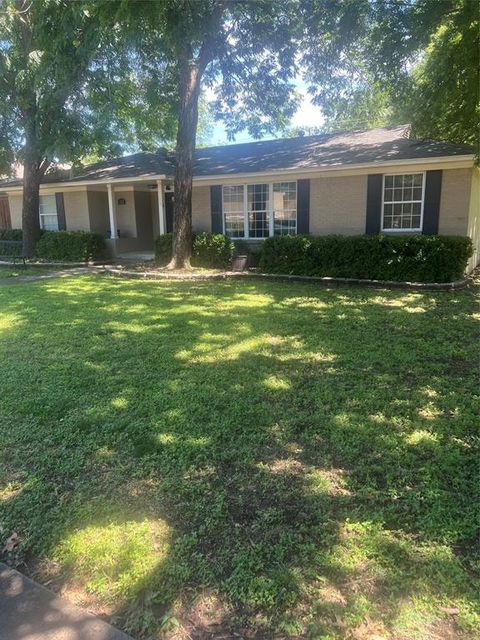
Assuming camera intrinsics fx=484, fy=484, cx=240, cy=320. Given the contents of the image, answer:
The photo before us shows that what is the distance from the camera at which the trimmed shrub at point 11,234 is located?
1955 centimetres

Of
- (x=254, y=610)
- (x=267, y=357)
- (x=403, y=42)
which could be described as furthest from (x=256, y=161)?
(x=254, y=610)

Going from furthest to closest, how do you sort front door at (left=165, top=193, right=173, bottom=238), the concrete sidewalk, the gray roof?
front door at (left=165, top=193, right=173, bottom=238), the gray roof, the concrete sidewalk

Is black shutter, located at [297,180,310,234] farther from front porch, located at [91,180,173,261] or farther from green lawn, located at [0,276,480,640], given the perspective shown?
green lawn, located at [0,276,480,640]

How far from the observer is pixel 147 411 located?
423 cm

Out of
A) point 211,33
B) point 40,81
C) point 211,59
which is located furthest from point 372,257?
point 40,81

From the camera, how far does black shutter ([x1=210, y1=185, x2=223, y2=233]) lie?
51.1ft

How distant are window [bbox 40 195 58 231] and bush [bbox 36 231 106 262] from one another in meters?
2.16

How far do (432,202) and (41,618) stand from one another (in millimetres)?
12434

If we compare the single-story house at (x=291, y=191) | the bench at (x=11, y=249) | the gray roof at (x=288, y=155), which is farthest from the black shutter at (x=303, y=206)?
the bench at (x=11, y=249)

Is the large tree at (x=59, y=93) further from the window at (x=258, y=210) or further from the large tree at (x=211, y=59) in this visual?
the window at (x=258, y=210)

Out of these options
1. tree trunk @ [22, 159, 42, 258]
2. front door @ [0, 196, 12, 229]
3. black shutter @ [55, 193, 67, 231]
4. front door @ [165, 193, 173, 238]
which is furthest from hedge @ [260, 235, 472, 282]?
front door @ [0, 196, 12, 229]

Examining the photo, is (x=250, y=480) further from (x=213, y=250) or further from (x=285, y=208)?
(x=285, y=208)

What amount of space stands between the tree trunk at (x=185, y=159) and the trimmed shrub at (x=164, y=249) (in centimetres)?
82

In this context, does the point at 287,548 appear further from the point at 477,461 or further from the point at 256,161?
the point at 256,161
